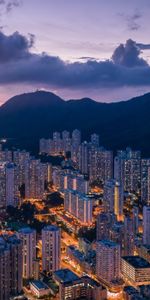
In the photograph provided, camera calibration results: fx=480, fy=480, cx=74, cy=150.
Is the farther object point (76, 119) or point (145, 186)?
point (76, 119)

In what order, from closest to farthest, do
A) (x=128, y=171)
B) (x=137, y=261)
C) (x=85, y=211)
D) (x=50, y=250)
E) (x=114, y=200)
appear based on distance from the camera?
(x=137, y=261) → (x=50, y=250) → (x=85, y=211) → (x=114, y=200) → (x=128, y=171)

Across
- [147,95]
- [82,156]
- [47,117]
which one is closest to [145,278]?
[82,156]

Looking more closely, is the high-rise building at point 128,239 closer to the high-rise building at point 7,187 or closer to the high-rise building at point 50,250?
the high-rise building at point 50,250

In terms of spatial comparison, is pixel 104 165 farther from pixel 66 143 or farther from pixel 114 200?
pixel 114 200

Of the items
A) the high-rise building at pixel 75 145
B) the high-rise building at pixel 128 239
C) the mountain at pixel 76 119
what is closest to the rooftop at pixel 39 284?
the high-rise building at pixel 128 239

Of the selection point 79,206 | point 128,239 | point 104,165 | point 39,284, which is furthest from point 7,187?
point 39,284

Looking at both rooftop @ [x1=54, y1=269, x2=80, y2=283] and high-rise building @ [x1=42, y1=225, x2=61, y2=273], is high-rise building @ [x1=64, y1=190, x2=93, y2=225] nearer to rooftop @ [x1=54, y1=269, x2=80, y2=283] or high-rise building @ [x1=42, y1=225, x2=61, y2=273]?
high-rise building @ [x1=42, y1=225, x2=61, y2=273]

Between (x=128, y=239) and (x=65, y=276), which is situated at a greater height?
(x=128, y=239)

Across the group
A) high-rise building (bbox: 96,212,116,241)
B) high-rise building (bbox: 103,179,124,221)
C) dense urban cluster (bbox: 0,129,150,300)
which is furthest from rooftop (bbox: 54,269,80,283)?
high-rise building (bbox: 103,179,124,221)

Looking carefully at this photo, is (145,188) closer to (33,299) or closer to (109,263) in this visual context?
(109,263)
